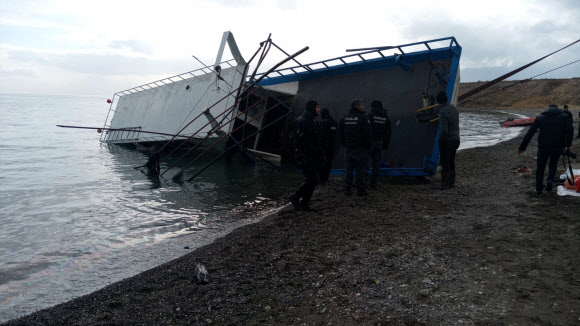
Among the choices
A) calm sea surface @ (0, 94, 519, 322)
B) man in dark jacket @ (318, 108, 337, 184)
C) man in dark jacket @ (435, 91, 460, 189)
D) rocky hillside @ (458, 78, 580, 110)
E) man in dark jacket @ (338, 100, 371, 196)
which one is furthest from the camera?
rocky hillside @ (458, 78, 580, 110)

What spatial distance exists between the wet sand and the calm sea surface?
113 cm

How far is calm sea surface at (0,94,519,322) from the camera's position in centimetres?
632

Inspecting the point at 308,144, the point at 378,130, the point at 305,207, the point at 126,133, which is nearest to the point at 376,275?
the point at 308,144

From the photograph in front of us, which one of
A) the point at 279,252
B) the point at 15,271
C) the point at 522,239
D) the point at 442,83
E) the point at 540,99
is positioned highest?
the point at 540,99

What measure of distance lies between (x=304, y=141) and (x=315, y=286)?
3619 millimetres

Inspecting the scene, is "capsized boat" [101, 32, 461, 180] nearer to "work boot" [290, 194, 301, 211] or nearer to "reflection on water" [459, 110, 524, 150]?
"work boot" [290, 194, 301, 211]

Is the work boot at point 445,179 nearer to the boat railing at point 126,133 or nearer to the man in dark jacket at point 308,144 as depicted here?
the man in dark jacket at point 308,144

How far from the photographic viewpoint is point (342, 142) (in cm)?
892

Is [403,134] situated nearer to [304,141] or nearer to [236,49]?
[304,141]

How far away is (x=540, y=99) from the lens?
65.7m

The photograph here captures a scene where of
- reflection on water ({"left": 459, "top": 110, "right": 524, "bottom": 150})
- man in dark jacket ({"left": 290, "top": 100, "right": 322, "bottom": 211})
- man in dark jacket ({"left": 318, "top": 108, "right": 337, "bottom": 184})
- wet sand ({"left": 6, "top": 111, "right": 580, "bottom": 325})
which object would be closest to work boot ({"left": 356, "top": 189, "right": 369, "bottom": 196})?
man in dark jacket ({"left": 318, "top": 108, "right": 337, "bottom": 184})

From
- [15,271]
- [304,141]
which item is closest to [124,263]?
[15,271]

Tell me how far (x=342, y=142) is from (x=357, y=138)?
425 millimetres

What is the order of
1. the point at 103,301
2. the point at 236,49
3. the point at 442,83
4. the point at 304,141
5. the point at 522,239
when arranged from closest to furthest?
the point at 103,301 → the point at 522,239 → the point at 304,141 → the point at 442,83 → the point at 236,49
